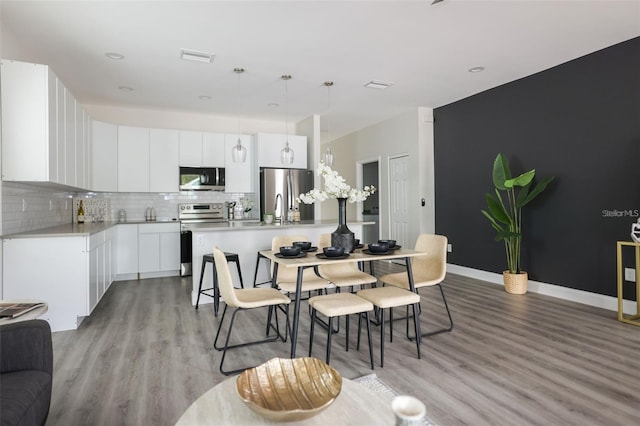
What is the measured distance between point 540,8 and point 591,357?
2835 millimetres

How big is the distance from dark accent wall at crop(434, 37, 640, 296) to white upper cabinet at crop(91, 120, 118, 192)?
550 centimetres

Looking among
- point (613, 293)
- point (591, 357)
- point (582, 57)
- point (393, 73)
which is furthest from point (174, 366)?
point (582, 57)

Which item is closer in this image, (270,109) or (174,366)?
(174,366)

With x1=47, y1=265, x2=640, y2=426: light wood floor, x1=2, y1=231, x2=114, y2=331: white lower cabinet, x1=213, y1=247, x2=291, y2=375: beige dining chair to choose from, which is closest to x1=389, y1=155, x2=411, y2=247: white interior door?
x1=47, y1=265, x2=640, y2=426: light wood floor

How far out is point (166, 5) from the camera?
2.97 m

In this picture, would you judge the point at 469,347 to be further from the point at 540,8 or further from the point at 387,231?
the point at 387,231

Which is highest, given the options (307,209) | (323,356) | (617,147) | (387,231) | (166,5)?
(166,5)

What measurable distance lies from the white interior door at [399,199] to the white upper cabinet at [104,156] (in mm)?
4788

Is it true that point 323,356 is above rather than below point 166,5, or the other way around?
below

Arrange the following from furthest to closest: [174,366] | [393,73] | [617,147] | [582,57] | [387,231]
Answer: [387,231] → [393,73] → [582,57] → [617,147] → [174,366]

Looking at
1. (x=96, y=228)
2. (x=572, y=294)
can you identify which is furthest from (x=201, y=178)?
(x=572, y=294)

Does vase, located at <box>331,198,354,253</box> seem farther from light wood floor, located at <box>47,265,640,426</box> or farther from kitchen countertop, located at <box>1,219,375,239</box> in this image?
kitchen countertop, located at <box>1,219,375,239</box>

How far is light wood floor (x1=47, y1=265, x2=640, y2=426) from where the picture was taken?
6.84 ft

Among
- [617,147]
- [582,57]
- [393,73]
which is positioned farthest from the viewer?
[393,73]
